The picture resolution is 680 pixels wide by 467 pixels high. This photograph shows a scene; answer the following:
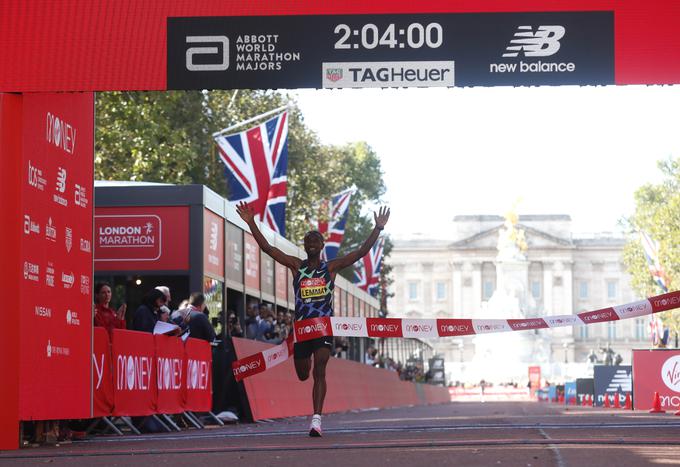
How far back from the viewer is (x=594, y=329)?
6658 inches

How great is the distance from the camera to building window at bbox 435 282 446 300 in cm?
17912

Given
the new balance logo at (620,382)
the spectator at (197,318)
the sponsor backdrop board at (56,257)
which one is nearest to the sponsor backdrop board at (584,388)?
the new balance logo at (620,382)

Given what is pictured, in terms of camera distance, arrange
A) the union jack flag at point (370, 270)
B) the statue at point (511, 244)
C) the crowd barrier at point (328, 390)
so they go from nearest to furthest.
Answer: the crowd barrier at point (328, 390) < the union jack flag at point (370, 270) < the statue at point (511, 244)

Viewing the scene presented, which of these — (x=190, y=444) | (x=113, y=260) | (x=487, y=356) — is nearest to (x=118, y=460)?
(x=190, y=444)

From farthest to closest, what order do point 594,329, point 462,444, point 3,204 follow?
point 594,329 → point 3,204 → point 462,444

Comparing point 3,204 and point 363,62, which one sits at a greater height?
point 363,62

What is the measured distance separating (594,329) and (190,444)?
160 metres

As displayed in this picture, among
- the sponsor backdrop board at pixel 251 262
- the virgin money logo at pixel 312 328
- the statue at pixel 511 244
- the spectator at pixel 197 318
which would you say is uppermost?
the statue at pixel 511 244

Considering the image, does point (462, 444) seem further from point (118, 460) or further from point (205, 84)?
point (205, 84)

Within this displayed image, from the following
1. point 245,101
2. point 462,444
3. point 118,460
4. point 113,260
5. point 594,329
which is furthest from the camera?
point 594,329

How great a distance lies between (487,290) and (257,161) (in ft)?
475

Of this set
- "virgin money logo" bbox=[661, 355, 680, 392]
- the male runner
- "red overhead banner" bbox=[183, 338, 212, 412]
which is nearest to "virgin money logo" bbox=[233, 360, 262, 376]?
"red overhead banner" bbox=[183, 338, 212, 412]

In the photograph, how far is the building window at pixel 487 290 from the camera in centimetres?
17312

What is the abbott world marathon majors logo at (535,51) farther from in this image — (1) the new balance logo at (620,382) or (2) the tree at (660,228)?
(2) the tree at (660,228)
